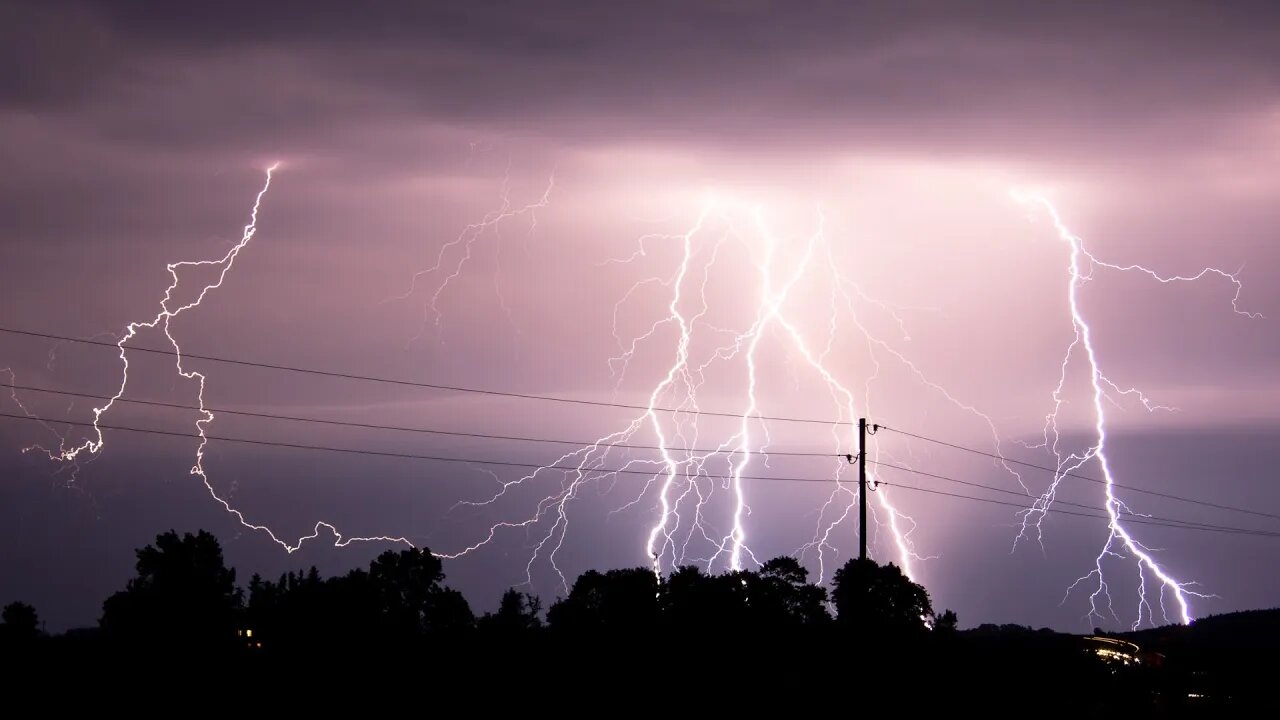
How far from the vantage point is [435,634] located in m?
28.5

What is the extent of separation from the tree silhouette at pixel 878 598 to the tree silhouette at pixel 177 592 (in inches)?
708

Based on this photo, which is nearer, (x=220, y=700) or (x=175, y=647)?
(x=220, y=700)

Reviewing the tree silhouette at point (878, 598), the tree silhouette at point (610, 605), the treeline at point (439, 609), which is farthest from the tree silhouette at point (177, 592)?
the tree silhouette at point (878, 598)

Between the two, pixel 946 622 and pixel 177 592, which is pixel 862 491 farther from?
pixel 177 592

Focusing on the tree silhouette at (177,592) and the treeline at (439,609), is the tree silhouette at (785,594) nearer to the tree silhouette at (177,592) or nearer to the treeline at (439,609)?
the treeline at (439,609)

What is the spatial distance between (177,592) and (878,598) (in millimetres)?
24605

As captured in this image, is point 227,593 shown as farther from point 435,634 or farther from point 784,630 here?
point 784,630

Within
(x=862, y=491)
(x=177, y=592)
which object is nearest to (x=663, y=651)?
(x=862, y=491)

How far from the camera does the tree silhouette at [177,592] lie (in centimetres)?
4150

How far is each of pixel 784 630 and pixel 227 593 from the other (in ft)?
80.6

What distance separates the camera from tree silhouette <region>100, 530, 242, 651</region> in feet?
136

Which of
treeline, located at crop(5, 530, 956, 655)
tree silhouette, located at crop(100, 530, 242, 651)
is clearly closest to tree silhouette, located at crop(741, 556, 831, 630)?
treeline, located at crop(5, 530, 956, 655)

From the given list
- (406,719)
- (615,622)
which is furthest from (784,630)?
(406,719)

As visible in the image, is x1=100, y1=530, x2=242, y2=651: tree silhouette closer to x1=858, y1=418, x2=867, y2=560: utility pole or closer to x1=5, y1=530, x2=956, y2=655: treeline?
x1=5, y1=530, x2=956, y2=655: treeline
